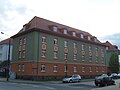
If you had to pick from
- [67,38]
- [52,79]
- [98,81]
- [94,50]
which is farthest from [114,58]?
[98,81]

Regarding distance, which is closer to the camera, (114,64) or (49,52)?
(49,52)

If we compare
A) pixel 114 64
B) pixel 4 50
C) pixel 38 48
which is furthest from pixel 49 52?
pixel 114 64

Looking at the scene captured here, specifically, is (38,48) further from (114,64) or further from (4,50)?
(114,64)

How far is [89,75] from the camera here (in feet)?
185

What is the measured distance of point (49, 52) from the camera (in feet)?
149

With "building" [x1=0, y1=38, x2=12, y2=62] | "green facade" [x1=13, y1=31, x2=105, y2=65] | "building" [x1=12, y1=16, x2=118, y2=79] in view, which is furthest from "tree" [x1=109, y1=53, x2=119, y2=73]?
"building" [x1=0, y1=38, x2=12, y2=62]

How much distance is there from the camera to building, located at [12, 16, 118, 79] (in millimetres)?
43312

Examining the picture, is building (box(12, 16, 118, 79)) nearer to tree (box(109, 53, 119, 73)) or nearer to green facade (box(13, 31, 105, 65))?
green facade (box(13, 31, 105, 65))

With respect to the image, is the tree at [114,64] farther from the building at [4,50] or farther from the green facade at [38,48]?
the building at [4,50]

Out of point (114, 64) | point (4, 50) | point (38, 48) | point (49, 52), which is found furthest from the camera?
point (114, 64)

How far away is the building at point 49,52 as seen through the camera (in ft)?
142

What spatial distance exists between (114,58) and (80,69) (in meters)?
23.0

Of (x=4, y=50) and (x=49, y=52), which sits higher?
(x=4, y=50)

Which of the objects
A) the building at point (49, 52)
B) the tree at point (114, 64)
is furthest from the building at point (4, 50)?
the tree at point (114, 64)
